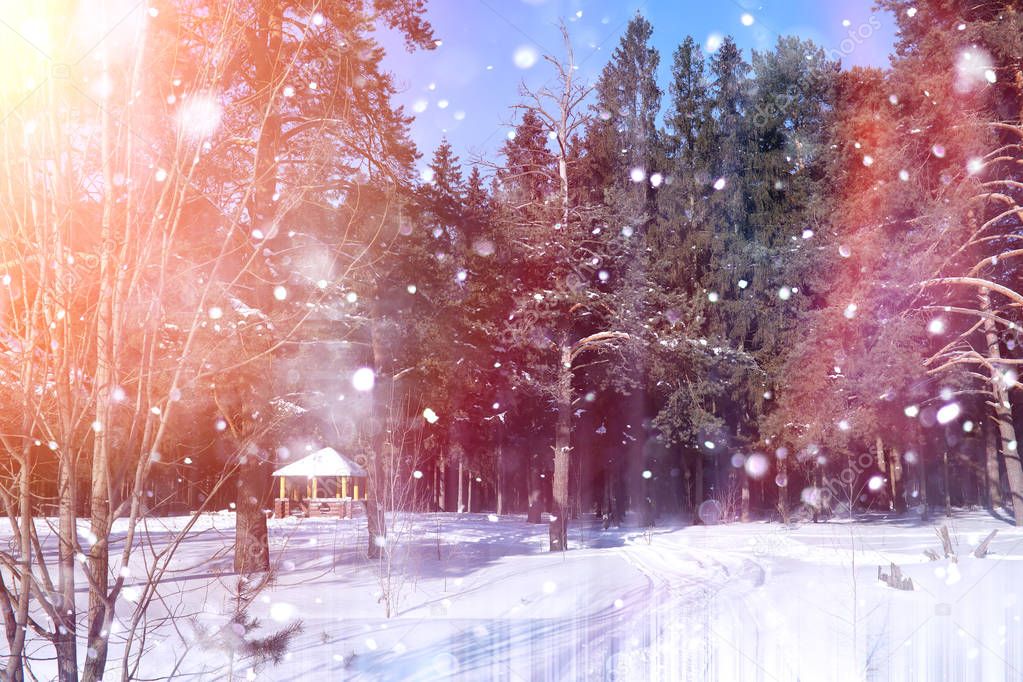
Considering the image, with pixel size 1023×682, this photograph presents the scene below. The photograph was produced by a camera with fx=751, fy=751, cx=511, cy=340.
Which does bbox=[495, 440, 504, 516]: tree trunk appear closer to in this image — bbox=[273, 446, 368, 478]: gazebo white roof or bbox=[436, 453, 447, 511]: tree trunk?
bbox=[436, 453, 447, 511]: tree trunk

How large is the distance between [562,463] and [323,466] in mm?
13637

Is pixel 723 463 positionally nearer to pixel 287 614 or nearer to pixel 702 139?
pixel 702 139

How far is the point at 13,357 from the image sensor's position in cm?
222

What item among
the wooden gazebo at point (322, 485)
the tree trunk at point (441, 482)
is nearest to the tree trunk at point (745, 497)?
the tree trunk at point (441, 482)

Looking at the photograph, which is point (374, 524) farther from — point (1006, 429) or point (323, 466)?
point (1006, 429)

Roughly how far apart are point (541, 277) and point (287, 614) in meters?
12.3

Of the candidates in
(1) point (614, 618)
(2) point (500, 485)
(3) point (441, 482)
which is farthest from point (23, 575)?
(3) point (441, 482)

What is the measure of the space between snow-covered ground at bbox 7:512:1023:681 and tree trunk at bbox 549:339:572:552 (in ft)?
6.25

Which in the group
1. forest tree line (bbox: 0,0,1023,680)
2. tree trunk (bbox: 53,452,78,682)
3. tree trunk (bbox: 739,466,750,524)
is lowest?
tree trunk (bbox: 739,466,750,524)

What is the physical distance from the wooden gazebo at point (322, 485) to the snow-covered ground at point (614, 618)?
545 inches

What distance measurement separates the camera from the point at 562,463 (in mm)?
18109

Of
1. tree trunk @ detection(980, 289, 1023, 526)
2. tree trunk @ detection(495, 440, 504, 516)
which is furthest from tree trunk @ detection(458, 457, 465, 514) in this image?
tree trunk @ detection(980, 289, 1023, 526)

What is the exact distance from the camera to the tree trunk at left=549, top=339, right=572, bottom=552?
16906 millimetres

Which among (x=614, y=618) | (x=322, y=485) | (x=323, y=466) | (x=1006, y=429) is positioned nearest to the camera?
(x=614, y=618)
